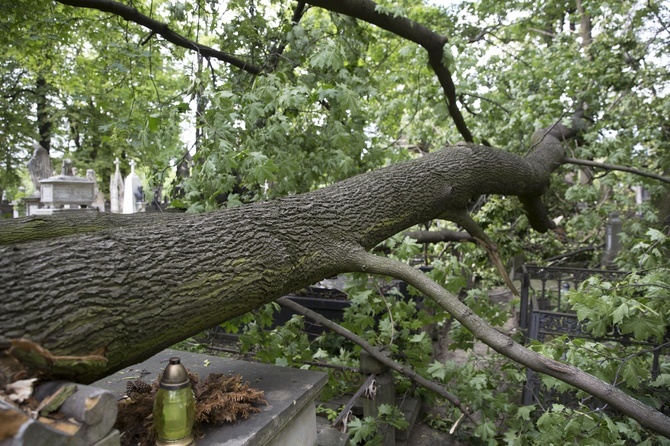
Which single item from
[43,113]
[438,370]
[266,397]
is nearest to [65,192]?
[43,113]

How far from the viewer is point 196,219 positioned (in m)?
2.29

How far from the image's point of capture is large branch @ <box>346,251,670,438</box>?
6.81 ft

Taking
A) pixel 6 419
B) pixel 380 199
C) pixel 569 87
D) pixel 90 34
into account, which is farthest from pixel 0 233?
pixel 569 87

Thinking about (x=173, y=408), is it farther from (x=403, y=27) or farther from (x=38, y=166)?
(x=38, y=166)

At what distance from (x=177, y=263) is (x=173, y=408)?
572 millimetres

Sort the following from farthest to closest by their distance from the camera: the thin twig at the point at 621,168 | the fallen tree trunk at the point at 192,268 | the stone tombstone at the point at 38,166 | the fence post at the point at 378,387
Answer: the stone tombstone at the point at 38,166 → the thin twig at the point at 621,168 → the fence post at the point at 378,387 → the fallen tree trunk at the point at 192,268

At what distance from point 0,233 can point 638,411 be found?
128 inches

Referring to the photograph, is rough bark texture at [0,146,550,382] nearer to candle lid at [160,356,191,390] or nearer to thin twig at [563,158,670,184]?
candle lid at [160,356,191,390]

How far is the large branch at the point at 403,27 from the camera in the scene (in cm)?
404

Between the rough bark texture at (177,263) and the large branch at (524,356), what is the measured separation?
26 centimetres

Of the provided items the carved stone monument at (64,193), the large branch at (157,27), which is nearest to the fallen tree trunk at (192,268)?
the large branch at (157,27)

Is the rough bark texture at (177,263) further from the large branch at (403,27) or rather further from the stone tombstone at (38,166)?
the stone tombstone at (38,166)

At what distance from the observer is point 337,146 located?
449 cm

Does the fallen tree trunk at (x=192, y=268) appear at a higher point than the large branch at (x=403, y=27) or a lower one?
lower
